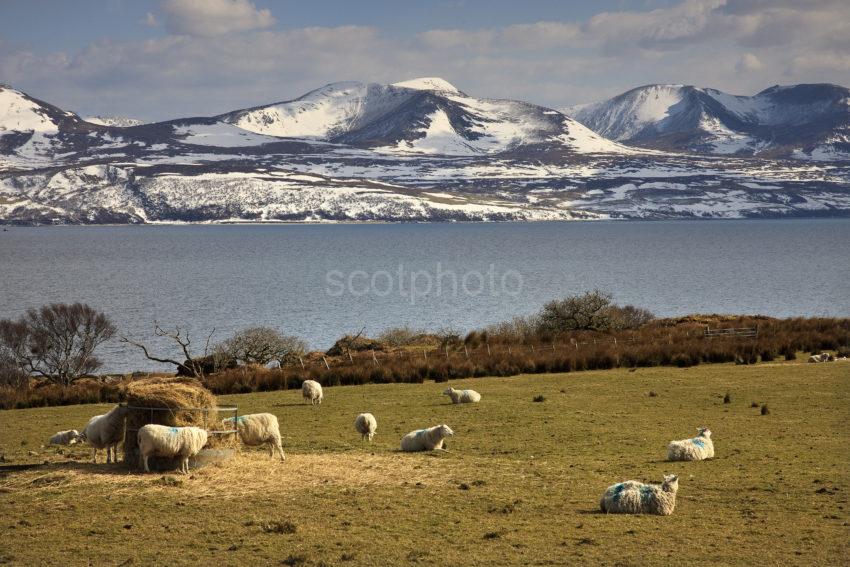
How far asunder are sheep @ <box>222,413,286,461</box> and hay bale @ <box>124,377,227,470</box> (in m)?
0.56

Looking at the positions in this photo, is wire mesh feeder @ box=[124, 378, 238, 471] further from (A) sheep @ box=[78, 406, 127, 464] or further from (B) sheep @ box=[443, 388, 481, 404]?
(B) sheep @ box=[443, 388, 481, 404]

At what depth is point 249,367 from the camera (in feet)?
136

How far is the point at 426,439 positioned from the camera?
22297 millimetres

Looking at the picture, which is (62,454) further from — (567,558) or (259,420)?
(567,558)

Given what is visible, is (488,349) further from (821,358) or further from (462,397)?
(462,397)

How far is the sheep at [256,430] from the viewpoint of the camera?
20.8m

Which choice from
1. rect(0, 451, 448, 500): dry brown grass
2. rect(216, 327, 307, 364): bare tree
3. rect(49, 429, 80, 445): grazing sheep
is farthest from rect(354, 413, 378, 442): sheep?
rect(216, 327, 307, 364): bare tree

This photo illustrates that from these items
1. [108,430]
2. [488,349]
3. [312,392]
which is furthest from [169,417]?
[488,349]

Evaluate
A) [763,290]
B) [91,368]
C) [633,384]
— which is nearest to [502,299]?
[763,290]

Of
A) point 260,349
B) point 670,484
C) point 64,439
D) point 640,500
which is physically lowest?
point 260,349

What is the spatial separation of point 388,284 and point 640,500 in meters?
102

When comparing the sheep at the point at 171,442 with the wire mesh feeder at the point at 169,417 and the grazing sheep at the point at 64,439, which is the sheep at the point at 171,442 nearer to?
the wire mesh feeder at the point at 169,417

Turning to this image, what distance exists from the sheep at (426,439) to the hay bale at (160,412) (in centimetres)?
445

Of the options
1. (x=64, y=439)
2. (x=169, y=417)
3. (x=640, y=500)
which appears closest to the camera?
(x=640, y=500)
